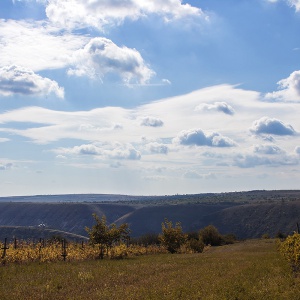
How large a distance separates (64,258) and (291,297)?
23.5 m

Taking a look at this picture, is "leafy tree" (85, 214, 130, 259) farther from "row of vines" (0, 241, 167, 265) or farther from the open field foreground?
the open field foreground

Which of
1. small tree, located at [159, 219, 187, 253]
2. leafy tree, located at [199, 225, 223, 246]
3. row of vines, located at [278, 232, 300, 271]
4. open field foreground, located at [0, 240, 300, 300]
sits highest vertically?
row of vines, located at [278, 232, 300, 271]

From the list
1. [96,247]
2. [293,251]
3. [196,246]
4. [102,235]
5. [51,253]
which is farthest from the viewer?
[196,246]

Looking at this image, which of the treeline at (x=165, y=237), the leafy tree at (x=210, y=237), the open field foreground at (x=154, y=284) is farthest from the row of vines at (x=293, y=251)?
the leafy tree at (x=210, y=237)

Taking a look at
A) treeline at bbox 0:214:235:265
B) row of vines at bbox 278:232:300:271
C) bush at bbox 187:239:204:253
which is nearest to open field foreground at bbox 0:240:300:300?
row of vines at bbox 278:232:300:271

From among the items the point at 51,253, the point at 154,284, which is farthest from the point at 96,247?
the point at 154,284

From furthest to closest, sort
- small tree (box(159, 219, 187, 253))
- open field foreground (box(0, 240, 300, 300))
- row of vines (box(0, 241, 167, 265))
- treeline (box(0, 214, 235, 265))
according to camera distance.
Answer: small tree (box(159, 219, 187, 253)), treeline (box(0, 214, 235, 265)), row of vines (box(0, 241, 167, 265)), open field foreground (box(0, 240, 300, 300))

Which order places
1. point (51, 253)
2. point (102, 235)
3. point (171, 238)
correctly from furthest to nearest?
point (171, 238)
point (102, 235)
point (51, 253)

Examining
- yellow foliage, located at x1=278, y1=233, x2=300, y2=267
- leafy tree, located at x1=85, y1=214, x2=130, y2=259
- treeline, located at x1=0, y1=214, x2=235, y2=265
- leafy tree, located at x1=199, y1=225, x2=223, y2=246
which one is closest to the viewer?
yellow foliage, located at x1=278, y1=233, x2=300, y2=267

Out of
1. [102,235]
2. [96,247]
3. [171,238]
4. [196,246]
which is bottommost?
[196,246]

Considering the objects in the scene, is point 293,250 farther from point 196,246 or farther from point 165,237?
point 196,246

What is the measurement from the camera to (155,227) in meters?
188

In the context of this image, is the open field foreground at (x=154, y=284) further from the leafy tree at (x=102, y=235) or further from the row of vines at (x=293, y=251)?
the leafy tree at (x=102, y=235)

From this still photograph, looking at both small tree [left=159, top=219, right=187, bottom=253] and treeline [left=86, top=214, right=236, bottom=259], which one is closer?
treeline [left=86, top=214, right=236, bottom=259]
